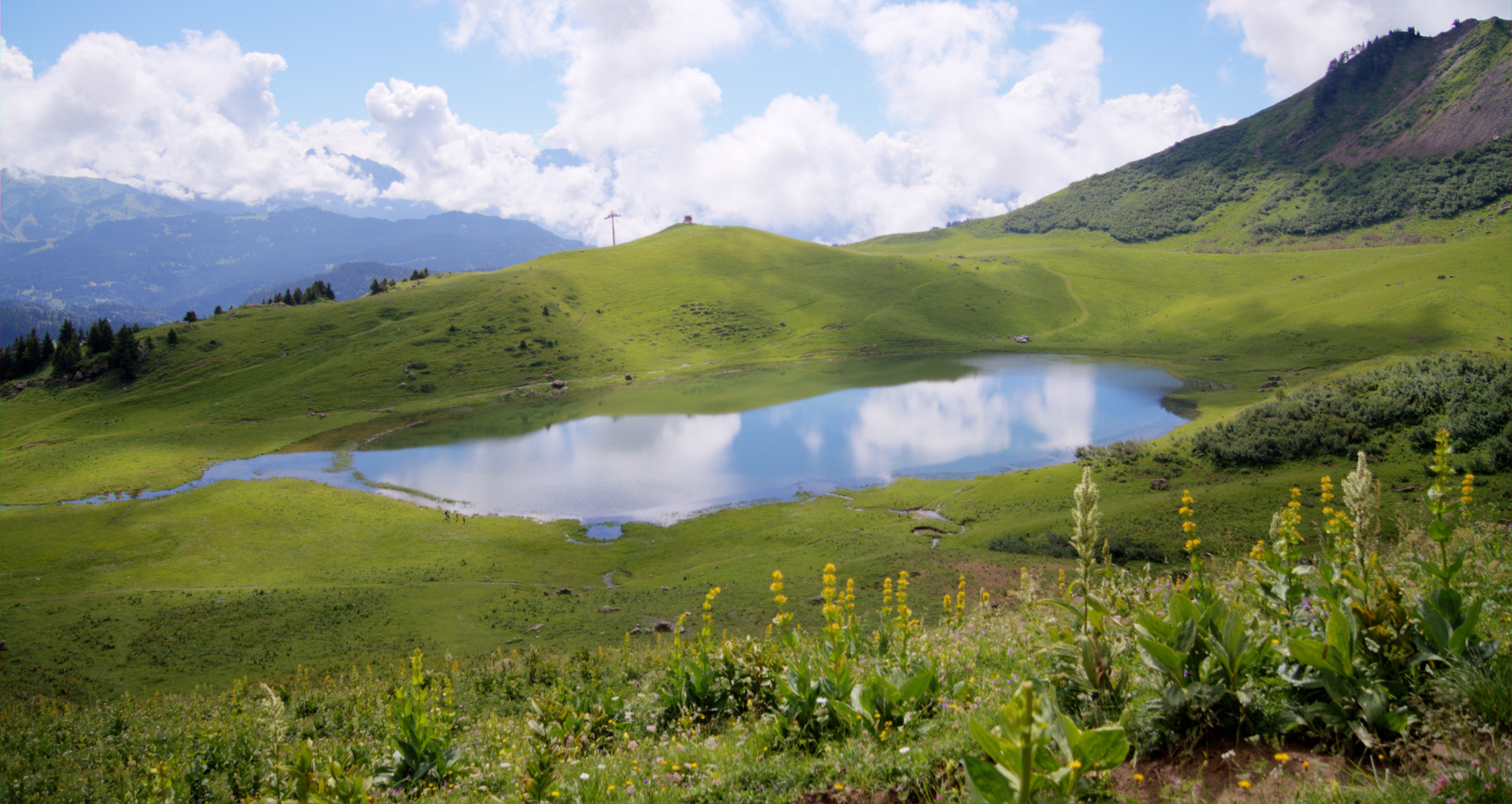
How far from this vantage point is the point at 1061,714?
3.08 meters

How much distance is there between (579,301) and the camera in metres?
147

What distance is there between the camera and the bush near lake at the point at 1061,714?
3.58 metres

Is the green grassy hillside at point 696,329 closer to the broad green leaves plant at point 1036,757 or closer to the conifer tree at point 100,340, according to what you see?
the conifer tree at point 100,340

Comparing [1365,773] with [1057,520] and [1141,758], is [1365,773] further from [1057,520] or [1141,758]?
[1057,520]

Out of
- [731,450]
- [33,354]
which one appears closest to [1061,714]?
[731,450]

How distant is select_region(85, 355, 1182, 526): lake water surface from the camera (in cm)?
5644

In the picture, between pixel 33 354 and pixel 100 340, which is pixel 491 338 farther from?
pixel 33 354

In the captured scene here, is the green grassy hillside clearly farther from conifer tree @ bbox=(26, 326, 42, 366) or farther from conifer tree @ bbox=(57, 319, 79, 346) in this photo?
conifer tree @ bbox=(26, 326, 42, 366)

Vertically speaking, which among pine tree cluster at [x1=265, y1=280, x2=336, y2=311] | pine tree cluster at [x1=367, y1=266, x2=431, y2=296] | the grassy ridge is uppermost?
pine tree cluster at [x1=367, y1=266, x2=431, y2=296]

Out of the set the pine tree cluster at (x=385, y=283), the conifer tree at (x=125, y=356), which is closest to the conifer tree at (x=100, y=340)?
the conifer tree at (x=125, y=356)

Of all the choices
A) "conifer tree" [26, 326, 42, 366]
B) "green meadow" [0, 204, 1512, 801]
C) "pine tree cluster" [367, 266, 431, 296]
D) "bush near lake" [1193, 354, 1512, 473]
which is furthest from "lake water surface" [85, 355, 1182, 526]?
"pine tree cluster" [367, 266, 431, 296]

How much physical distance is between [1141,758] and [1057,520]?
36.6 meters

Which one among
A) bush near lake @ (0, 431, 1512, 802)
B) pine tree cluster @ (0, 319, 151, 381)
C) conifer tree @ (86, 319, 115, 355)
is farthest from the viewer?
conifer tree @ (86, 319, 115, 355)

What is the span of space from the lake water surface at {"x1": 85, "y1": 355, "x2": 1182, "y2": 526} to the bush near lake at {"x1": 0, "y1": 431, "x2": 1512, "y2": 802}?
43.1m
